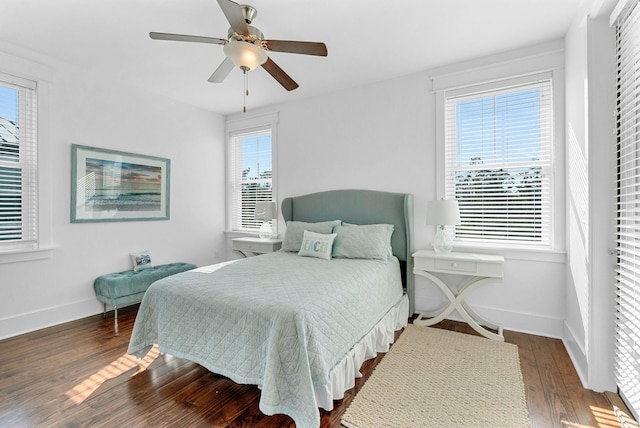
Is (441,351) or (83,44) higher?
(83,44)

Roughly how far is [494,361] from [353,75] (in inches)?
121

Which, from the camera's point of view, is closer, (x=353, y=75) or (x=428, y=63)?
(x=428, y=63)

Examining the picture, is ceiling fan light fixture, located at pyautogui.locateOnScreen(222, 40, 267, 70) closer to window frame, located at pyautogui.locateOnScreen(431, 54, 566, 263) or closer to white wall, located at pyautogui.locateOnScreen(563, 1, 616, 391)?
window frame, located at pyautogui.locateOnScreen(431, 54, 566, 263)

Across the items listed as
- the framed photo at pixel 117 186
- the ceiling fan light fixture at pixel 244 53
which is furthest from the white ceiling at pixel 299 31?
the framed photo at pixel 117 186

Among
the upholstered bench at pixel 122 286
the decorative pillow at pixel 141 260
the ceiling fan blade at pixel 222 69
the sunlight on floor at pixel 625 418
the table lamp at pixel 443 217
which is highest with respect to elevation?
the ceiling fan blade at pixel 222 69

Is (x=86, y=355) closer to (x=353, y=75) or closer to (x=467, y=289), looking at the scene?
(x=467, y=289)

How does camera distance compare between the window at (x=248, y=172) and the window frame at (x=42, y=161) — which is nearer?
the window frame at (x=42, y=161)

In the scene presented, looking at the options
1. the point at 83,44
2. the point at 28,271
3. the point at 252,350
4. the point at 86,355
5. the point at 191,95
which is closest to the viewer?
the point at 252,350

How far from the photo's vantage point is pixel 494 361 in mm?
2350

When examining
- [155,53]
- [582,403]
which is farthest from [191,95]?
[582,403]

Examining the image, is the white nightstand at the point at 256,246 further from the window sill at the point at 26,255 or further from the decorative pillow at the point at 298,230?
the window sill at the point at 26,255

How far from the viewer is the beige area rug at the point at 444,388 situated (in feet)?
5.63

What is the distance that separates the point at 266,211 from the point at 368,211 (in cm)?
146

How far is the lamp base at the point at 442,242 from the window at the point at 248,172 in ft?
7.93
